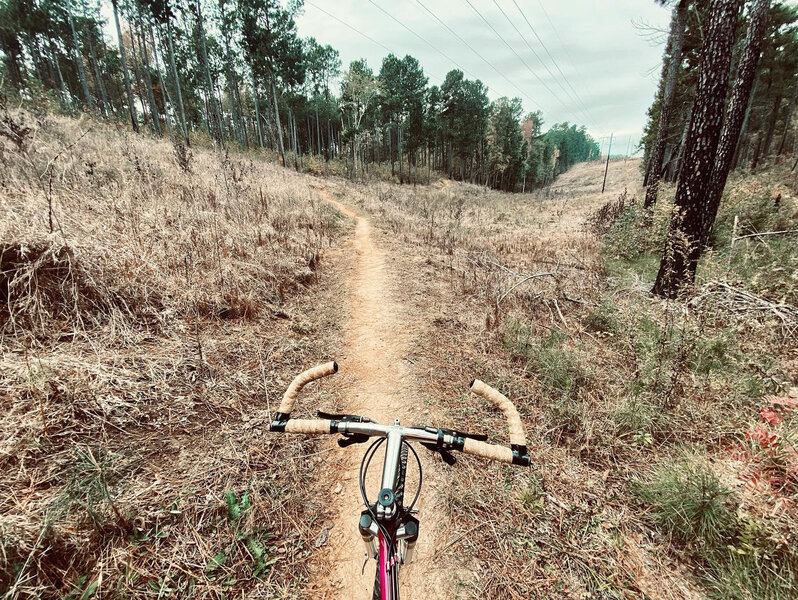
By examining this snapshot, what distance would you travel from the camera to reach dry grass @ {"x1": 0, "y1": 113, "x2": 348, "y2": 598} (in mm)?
1948

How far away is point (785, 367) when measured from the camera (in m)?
3.57

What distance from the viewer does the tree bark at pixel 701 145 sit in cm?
453

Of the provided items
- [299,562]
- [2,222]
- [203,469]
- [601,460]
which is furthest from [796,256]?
[2,222]

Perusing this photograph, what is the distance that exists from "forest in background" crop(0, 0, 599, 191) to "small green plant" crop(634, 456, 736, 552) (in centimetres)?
2106

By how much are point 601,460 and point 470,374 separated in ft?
5.52

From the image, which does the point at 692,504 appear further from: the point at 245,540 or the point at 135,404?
the point at 135,404

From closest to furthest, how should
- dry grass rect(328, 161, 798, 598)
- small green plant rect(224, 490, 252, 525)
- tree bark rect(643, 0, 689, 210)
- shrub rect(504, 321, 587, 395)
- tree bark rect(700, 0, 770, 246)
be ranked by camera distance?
dry grass rect(328, 161, 798, 598) → small green plant rect(224, 490, 252, 525) → shrub rect(504, 321, 587, 395) → tree bark rect(700, 0, 770, 246) → tree bark rect(643, 0, 689, 210)

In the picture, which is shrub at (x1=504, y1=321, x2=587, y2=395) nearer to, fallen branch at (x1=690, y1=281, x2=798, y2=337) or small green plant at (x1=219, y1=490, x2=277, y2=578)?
fallen branch at (x1=690, y1=281, x2=798, y2=337)

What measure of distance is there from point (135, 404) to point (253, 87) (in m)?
39.6

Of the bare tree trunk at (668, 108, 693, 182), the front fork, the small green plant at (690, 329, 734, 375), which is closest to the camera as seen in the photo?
the front fork

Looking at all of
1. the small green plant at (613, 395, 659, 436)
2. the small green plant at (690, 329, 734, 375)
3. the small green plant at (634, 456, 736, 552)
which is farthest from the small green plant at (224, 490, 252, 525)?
the small green plant at (690, 329, 734, 375)

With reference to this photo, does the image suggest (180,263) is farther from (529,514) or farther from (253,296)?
(529,514)

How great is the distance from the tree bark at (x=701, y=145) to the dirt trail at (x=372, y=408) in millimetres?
4087

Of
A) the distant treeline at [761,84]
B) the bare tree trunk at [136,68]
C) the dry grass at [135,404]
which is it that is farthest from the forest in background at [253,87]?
the distant treeline at [761,84]
